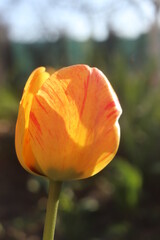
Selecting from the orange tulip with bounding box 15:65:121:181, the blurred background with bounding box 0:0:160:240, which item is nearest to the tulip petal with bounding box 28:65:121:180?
the orange tulip with bounding box 15:65:121:181

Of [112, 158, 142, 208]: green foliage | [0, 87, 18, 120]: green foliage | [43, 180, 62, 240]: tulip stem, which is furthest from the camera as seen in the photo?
[0, 87, 18, 120]: green foliage

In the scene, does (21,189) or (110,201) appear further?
(21,189)

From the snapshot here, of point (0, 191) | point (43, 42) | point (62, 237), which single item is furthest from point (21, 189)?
point (43, 42)

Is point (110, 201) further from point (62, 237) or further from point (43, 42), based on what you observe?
point (43, 42)

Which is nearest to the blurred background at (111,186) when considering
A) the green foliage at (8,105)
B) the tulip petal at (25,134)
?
the green foliage at (8,105)

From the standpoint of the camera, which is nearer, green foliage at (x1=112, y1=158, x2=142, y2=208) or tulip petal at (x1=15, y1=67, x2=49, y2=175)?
tulip petal at (x1=15, y1=67, x2=49, y2=175)

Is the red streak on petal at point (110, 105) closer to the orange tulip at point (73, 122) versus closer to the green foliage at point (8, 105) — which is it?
the orange tulip at point (73, 122)

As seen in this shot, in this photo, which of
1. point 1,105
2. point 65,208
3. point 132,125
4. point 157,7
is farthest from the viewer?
point 1,105

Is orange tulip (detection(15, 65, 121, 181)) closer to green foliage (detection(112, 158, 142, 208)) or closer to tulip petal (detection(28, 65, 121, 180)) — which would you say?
tulip petal (detection(28, 65, 121, 180))
